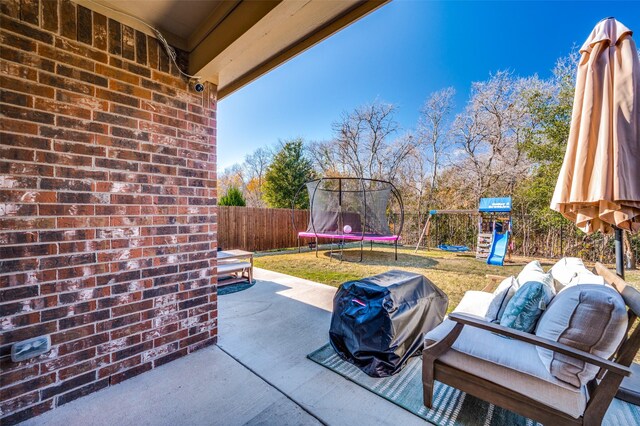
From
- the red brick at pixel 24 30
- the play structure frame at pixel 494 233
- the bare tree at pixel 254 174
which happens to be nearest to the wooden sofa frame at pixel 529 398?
the red brick at pixel 24 30

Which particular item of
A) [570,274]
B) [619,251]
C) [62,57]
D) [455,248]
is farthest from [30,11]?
[455,248]

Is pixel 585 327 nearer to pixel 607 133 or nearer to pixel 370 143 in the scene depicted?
pixel 607 133

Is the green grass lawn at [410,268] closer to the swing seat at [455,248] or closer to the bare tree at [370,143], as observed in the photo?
the swing seat at [455,248]

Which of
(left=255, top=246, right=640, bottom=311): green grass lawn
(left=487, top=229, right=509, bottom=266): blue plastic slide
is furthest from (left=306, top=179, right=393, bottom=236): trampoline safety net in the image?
(left=487, top=229, right=509, bottom=266): blue plastic slide

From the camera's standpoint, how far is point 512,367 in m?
1.39

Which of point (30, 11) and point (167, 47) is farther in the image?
point (167, 47)

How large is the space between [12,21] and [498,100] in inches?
476

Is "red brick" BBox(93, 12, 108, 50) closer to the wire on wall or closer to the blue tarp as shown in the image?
the wire on wall

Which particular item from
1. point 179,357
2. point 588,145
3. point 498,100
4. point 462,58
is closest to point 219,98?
point 179,357

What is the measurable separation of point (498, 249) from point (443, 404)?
20.4 ft

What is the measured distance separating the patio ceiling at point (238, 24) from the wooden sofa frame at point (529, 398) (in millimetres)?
1919

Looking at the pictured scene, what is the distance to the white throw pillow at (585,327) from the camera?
118 centimetres

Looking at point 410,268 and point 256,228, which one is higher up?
point 256,228

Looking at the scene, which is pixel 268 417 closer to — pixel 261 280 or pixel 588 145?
pixel 588 145
